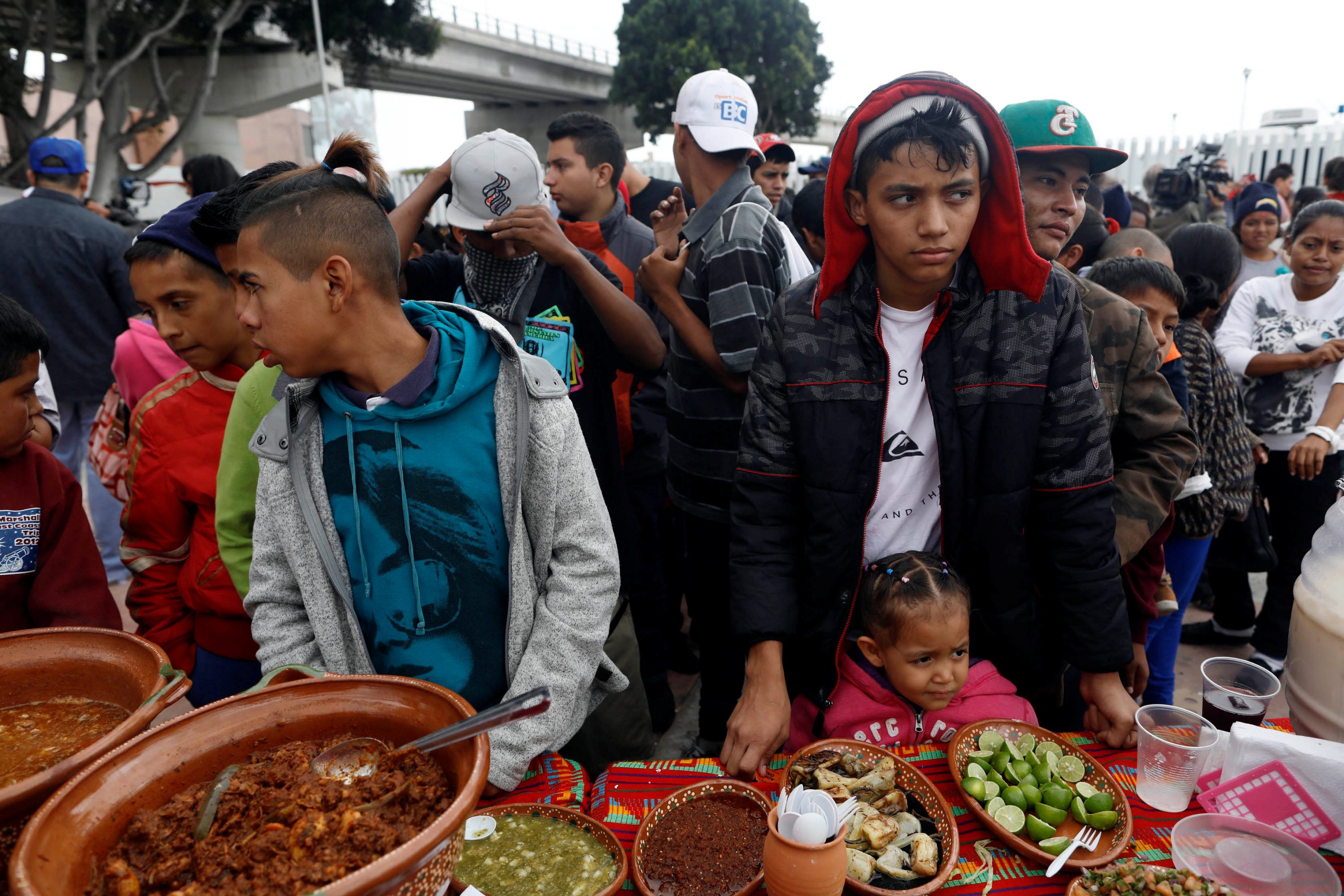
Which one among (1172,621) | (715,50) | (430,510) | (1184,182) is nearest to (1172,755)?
(430,510)

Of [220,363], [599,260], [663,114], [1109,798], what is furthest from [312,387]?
[663,114]

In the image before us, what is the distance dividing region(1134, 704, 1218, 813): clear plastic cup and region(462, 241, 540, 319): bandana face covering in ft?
6.38

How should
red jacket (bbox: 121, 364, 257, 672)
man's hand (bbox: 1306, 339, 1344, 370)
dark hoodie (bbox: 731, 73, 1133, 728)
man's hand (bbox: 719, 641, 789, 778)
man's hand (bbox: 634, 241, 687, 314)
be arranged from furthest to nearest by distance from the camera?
man's hand (bbox: 1306, 339, 1344, 370), man's hand (bbox: 634, 241, 687, 314), red jacket (bbox: 121, 364, 257, 672), dark hoodie (bbox: 731, 73, 1133, 728), man's hand (bbox: 719, 641, 789, 778)

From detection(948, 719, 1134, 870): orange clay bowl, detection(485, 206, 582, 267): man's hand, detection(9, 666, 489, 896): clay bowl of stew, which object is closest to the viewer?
detection(9, 666, 489, 896): clay bowl of stew

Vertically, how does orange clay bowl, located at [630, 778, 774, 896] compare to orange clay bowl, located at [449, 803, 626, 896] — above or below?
below

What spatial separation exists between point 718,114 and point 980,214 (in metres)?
1.36

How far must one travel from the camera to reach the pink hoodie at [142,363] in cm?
230

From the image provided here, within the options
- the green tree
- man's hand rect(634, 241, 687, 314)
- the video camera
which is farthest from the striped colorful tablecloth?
the green tree

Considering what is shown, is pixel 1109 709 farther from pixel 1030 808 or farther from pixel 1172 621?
pixel 1172 621

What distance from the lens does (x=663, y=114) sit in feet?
96.4

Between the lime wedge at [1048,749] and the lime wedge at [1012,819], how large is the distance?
0.65 feet

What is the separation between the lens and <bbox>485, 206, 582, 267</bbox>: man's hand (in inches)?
86.9

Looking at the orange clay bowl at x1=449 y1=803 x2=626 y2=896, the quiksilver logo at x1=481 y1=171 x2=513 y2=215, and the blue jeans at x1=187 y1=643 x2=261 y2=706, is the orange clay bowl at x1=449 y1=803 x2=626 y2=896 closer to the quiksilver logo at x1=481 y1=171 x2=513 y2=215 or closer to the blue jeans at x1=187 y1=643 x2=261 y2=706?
the blue jeans at x1=187 y1=643 x2=261 y2=706

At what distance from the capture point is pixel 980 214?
5.47 ft
